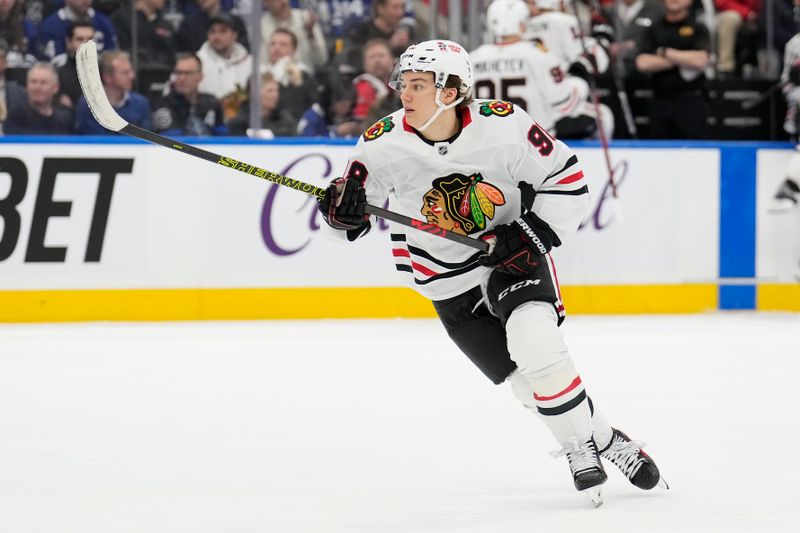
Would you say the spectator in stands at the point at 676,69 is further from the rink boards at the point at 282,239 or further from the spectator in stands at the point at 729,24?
the rink boards at the point at 282,239

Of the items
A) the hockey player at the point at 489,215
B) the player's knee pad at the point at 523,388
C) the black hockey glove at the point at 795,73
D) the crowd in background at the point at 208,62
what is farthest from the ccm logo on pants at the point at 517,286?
the black hockey glove at the point at 795,73

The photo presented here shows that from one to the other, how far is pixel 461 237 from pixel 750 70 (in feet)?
16.9

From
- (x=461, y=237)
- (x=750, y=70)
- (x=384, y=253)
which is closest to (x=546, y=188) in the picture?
(x=461, y=237)

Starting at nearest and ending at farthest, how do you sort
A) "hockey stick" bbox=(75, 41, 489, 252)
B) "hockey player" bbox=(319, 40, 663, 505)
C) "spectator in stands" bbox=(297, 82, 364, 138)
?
"hockey player" bbox=(319, 40, 663, 505)
"hockey stick" bbox=(75, 41, 489, 252)
"spectator in stands" bbox=(297, 82, 364, 138)

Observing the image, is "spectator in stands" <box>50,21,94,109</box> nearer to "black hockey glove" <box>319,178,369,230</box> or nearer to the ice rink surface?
the ice rink surface

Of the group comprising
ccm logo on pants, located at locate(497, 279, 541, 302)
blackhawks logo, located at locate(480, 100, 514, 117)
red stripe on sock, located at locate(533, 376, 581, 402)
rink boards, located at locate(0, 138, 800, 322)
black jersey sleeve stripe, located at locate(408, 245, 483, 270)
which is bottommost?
rink boards, located at locate(0, 138, 800, 322)

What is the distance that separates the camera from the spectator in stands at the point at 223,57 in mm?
6859

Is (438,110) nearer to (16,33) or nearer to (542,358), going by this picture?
(542,358)

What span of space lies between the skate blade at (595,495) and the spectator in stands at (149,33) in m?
4.41

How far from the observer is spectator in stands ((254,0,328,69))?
22.7 ft

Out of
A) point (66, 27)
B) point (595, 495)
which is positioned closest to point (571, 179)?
point (595, 495)

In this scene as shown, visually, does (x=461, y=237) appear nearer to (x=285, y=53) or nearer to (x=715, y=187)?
(x=285, y=53)

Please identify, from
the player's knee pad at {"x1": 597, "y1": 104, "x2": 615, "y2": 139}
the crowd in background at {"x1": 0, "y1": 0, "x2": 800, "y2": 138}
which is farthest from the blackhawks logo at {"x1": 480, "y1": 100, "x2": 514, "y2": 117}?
the player's knee pad at {"x1": 597, "y1": 104, "x2": 615, "y2": 139}

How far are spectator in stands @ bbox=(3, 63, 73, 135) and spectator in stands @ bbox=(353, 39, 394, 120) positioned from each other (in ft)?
5.08
